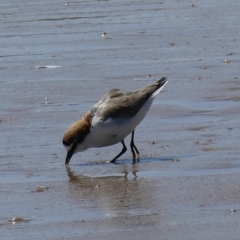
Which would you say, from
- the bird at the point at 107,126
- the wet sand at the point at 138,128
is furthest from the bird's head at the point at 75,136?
the wet sand at the point at 138,128

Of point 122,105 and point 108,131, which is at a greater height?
point 122,105

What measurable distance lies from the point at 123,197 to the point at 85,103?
147 inches

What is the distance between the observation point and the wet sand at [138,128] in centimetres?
599

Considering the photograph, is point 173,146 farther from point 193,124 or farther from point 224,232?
point 224,232

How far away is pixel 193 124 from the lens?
8.91m

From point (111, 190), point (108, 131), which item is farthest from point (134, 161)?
point (111, 190)

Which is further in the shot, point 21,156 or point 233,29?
point 233,29

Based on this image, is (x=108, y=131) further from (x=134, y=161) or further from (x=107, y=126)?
(x=134, y=161)

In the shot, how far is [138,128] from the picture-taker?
9.05 meters

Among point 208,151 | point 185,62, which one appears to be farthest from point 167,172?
point 185,62

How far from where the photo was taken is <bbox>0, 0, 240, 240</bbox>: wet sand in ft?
19.6

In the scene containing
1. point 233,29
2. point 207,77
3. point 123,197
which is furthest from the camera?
point 233,29

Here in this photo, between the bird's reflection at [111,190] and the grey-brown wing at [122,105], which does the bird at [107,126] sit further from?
the bird's reflection at [111,190]

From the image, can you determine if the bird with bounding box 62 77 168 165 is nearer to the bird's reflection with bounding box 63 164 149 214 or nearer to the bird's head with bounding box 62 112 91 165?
the bird's head with bounding box 62 112 91 165
